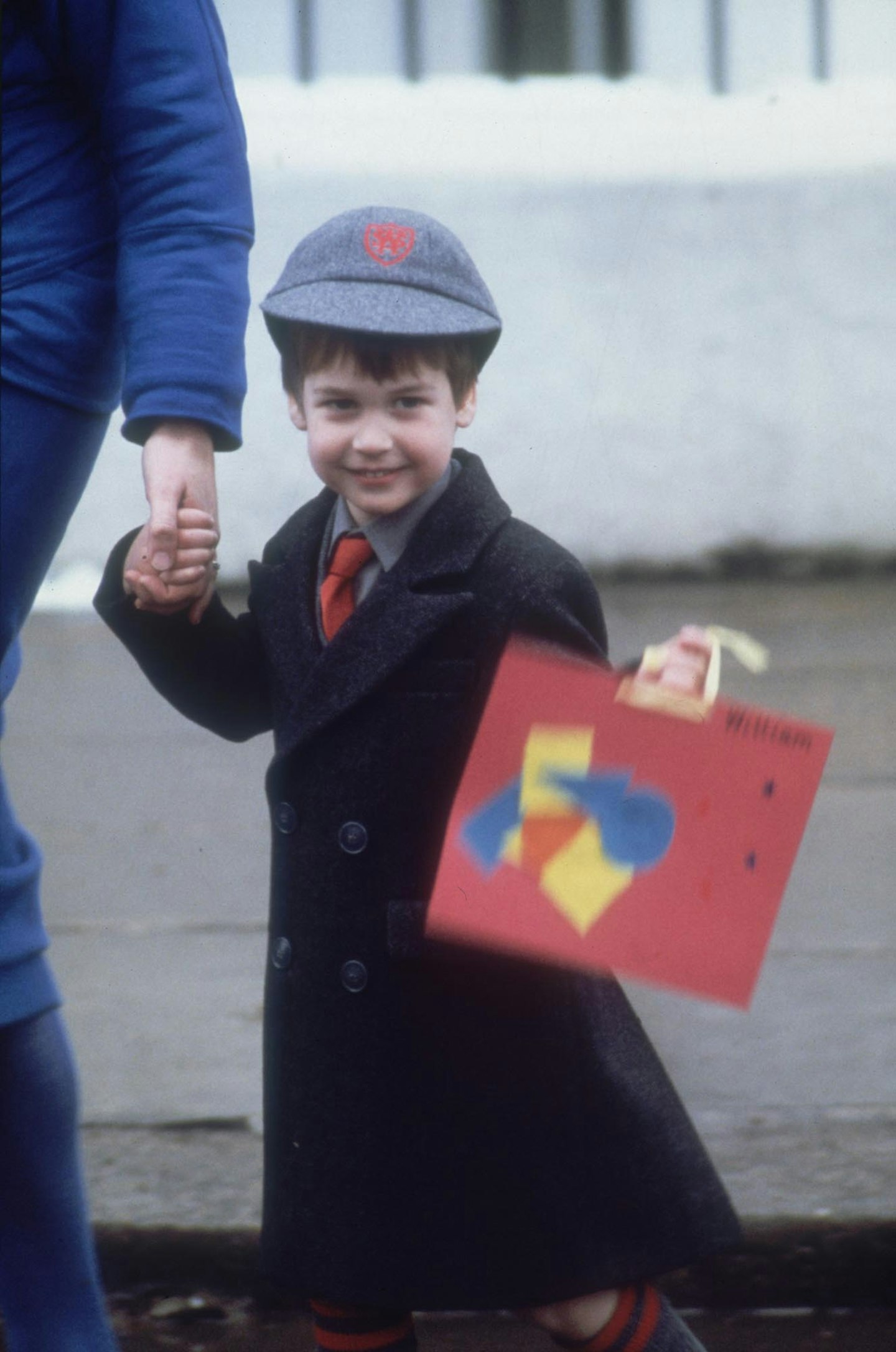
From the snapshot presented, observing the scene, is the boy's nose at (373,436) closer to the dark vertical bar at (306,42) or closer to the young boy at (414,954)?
the young boy at (414,954)

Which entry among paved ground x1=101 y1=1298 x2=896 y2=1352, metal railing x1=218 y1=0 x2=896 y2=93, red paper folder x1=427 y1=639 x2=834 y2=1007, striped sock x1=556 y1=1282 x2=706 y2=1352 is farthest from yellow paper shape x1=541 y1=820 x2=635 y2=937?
metal railing x1=218 y1=0 x2=896 y2=93

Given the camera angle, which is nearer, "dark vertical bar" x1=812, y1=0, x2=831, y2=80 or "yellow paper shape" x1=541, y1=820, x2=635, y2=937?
"yellow paper shape" x1=541, y1=820, x2=635, y2=937

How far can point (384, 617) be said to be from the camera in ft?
6.88

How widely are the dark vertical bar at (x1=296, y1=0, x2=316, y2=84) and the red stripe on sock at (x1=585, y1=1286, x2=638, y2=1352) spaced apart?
7.50 metres

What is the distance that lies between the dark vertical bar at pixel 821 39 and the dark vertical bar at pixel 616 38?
2.73 feet

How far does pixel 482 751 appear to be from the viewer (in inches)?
78.1

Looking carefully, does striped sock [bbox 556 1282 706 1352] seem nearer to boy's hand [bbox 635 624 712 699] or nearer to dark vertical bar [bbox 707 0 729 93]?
boy's hand [bbox 635 624 712 699]

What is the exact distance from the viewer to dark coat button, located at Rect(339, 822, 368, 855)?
209 cm

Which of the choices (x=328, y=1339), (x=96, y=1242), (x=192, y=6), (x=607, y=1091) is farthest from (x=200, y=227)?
(x=96, y=1242)

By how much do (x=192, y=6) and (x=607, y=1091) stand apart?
1228mm

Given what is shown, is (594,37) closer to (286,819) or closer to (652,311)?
(652,311)

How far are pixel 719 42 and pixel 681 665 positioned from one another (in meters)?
7.50

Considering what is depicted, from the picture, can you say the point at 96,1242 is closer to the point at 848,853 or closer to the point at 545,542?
the point at 545,542

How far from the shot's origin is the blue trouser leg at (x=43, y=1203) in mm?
2131
